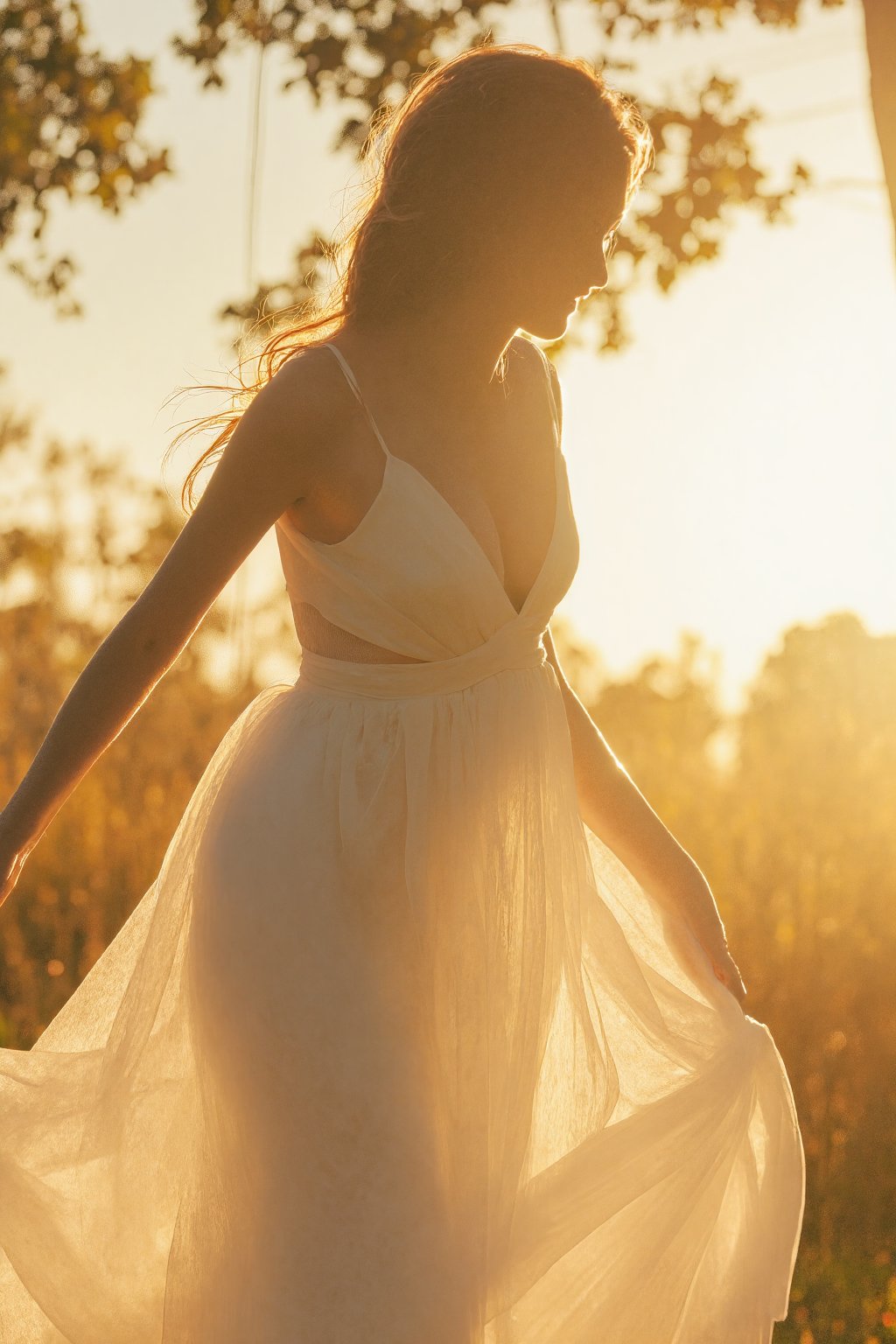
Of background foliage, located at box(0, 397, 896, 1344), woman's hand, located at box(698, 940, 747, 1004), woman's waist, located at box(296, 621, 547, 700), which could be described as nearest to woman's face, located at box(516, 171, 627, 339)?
woman's waist, located at box(296, 621, 547, 700)

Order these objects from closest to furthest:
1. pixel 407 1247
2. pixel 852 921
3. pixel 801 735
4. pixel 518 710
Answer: pixel 407 1247
pixel 518 710
pixel 852 921
pixel 801 735

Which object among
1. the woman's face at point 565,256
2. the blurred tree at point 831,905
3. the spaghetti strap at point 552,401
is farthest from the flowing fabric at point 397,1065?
the blurred tree at point 831,905

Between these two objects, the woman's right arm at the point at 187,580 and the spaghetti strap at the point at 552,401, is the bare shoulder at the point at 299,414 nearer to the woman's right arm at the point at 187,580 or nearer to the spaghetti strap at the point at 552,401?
the woman's right arm at the point at 187,580

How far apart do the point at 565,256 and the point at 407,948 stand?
3.27ft

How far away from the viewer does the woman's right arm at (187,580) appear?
1.85 m

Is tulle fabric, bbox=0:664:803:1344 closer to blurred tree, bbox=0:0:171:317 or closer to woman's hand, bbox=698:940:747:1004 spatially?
woman's hand, bbox=698:940:747:1004

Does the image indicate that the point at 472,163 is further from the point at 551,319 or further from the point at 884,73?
the point at 884,73

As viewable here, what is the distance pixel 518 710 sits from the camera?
2004mm

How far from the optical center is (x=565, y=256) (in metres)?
2.01

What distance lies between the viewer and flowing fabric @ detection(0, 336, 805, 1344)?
1.78m

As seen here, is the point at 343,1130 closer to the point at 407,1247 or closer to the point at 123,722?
the point at 407,1247

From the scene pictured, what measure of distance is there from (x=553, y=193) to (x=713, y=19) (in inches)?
140

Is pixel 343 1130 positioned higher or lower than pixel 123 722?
lower

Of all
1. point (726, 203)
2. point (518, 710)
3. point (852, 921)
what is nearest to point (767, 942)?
point (852, 921)
